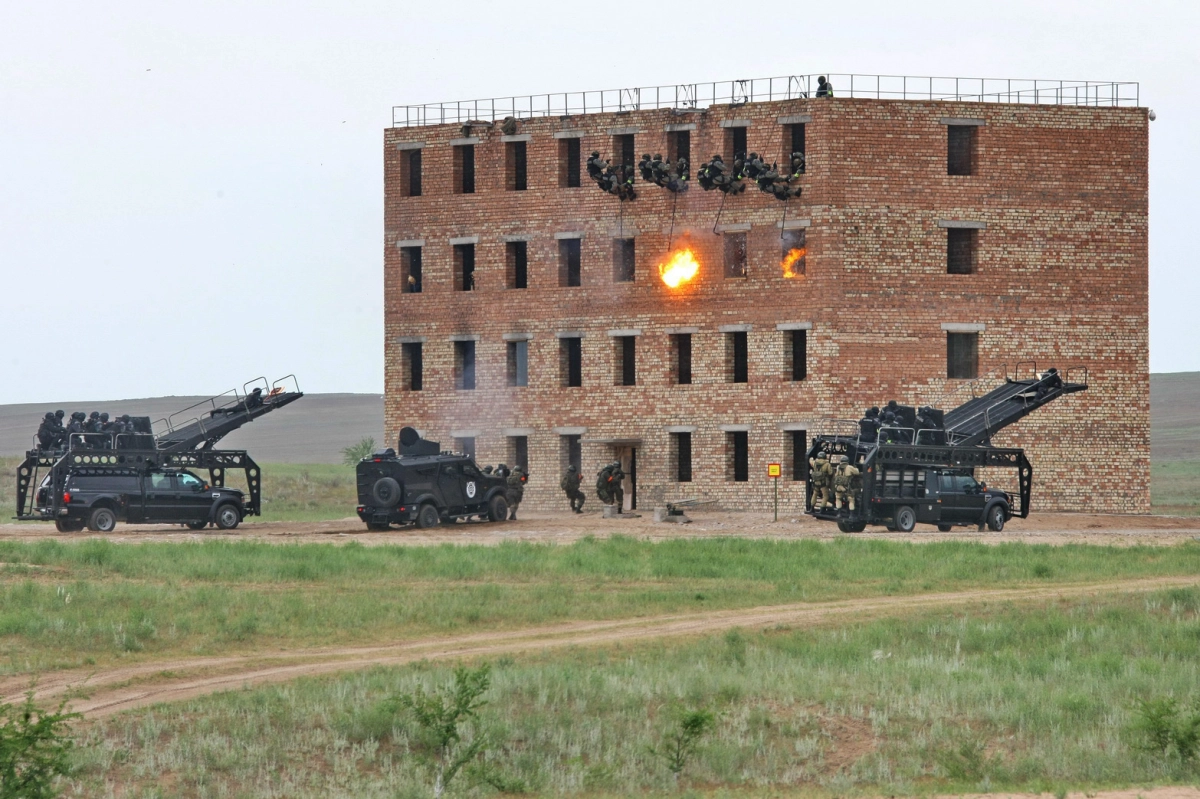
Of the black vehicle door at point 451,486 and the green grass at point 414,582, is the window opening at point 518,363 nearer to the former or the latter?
the black vehicle door at point 451,486

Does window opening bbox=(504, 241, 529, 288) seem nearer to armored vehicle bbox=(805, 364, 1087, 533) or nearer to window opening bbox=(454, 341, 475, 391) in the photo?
window opening bbox=(454, 341, 475, 391)

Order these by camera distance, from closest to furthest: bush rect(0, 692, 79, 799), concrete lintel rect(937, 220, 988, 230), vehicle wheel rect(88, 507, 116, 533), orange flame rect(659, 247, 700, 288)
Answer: bush rect(0, 692, 79, 799)
vehicle wheel rect(88, 507, 116, 533)
concrete lintel rect(937, 220, 988, 230)
orange flame rect(659, 247, 700, 288)

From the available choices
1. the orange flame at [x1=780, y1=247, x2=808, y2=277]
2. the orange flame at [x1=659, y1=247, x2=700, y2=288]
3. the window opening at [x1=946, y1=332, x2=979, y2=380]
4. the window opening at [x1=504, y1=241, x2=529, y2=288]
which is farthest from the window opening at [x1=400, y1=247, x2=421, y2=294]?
the window opening at [x1=946, y1=332, x2=979, y2=380]

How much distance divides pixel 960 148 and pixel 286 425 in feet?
395

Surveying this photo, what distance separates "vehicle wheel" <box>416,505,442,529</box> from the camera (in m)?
43.5

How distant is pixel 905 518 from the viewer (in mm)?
39562

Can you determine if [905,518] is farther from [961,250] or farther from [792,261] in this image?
[961,250]

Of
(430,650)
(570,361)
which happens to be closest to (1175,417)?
(570,361)

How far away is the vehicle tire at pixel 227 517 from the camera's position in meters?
43.5

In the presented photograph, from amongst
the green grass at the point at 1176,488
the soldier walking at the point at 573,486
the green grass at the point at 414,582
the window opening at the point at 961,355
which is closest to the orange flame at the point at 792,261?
the window opening at the point at 961,355

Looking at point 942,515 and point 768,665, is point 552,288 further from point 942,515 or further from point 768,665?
point 768,665

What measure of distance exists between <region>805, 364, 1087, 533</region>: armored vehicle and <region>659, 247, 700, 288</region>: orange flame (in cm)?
1086

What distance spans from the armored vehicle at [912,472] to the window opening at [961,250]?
814 cm

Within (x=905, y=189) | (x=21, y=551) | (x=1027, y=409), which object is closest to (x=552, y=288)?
(x=905, y=189)
